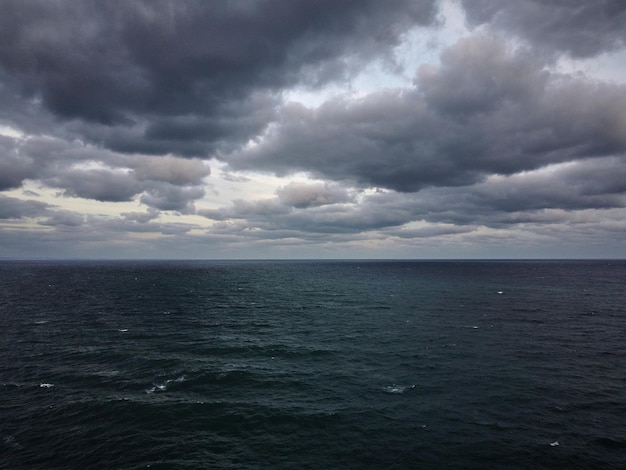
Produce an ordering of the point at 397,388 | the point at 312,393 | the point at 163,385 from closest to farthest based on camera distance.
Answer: the point at 312,393 → the point at 397,388 → the point at 163,385

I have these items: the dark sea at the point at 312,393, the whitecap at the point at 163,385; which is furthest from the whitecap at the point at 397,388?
the whitecap at the point at 163,385

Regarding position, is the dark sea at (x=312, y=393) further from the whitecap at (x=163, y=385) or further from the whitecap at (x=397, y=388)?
the whitecap at (x=397, y=388)

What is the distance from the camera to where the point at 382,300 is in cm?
14138

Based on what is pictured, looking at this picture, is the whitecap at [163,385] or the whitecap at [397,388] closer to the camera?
the whitecap at [397,388]

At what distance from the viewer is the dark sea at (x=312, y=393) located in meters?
37.2

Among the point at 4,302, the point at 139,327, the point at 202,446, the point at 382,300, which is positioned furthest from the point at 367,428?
the point at 4,302

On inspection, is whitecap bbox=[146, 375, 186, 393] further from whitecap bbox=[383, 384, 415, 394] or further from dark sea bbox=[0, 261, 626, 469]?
whitecap bbox=[383, 384, 415, 394]

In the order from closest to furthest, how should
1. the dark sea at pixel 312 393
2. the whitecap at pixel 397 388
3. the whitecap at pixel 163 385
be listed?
Result: the dark sea at pixel 312 393 < the whitecap at pixel 397 388 < the whitecap at pixel 163 385

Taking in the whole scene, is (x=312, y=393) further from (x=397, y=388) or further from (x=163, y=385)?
(x=163, y=385)

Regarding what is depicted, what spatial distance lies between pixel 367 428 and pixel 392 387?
12.5 metres

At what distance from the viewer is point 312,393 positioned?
5159 centimetres

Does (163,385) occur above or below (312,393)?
above

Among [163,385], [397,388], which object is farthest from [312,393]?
[163,385]

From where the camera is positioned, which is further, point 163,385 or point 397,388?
point 163,385
